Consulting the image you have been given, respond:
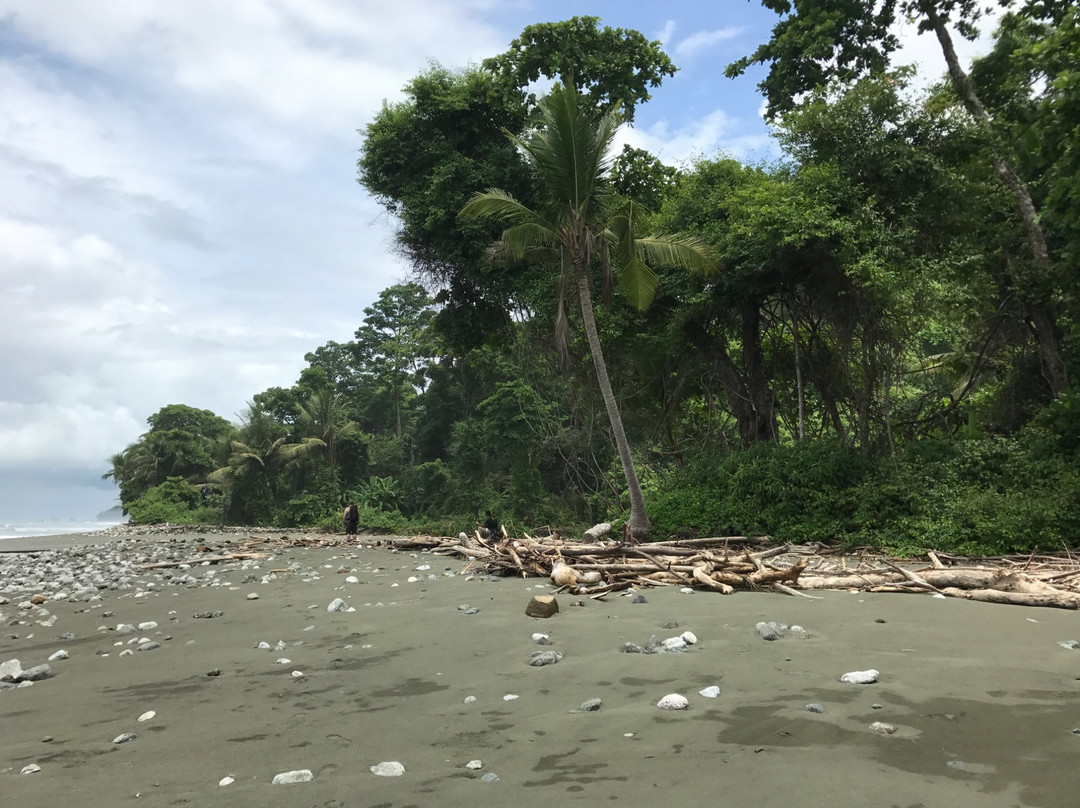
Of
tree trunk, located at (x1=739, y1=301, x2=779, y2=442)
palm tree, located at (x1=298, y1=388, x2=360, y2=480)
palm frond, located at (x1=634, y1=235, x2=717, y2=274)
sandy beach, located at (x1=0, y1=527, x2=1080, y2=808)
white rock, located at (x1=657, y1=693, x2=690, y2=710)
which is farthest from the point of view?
palm tree, located at (x1=298, y1=388, x2=360, y2=480)

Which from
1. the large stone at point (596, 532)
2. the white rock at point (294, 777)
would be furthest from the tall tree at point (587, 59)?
the white rock at point (294, 777)

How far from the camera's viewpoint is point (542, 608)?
6.09m

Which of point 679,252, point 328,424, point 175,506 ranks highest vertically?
point 679,252

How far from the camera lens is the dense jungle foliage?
12055 mm

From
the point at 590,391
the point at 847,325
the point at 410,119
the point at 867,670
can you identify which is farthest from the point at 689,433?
the point at 867,670

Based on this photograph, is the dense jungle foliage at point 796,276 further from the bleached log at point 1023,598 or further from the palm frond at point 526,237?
the bleached log at point 1023,598

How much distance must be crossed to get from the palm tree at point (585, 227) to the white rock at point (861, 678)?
10.1 m

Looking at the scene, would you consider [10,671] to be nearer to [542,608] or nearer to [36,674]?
[36,674]

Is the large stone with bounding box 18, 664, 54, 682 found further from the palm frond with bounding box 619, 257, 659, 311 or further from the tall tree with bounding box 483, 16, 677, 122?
the tall tree with bounding box 483, 16, 677, 122

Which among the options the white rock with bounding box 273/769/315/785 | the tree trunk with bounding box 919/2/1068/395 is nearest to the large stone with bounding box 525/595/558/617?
the white rock with bounding box 273/769/315/785

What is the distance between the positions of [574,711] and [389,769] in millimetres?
1031

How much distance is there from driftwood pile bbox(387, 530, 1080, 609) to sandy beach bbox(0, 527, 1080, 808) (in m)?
0.57

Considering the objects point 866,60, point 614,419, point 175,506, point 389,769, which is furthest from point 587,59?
point 175,506

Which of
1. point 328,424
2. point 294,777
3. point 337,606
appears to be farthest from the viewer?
point 328,424
